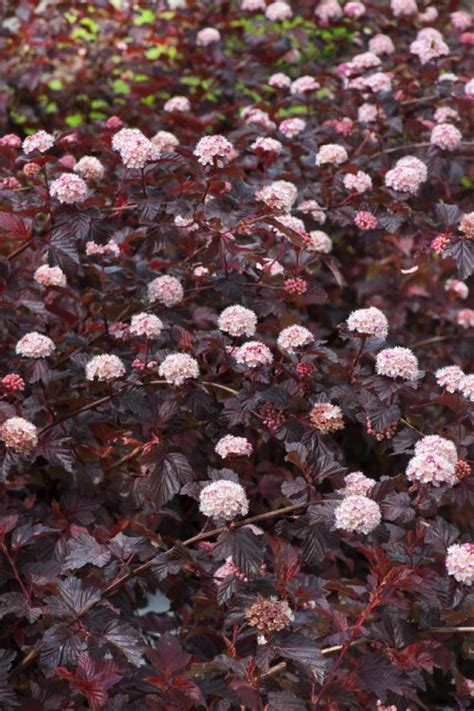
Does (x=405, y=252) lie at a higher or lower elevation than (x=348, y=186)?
lower

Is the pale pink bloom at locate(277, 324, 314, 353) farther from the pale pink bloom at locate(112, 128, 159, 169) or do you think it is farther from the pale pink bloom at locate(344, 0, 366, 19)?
the pale pink bloom at locate(344, 0, 366, 19)

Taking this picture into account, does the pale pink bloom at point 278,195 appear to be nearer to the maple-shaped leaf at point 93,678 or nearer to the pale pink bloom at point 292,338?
the pale pink bloom at point 292,338

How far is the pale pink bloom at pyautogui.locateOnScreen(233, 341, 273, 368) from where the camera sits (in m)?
1.95

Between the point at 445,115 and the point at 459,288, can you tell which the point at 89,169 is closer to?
the point at 445,115

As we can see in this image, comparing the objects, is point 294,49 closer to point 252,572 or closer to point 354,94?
point 354,94

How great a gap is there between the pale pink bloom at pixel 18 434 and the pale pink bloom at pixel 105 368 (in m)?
0.19

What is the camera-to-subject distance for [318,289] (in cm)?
225

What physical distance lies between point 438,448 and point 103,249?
3.32ft

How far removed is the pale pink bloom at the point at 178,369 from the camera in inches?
77.8

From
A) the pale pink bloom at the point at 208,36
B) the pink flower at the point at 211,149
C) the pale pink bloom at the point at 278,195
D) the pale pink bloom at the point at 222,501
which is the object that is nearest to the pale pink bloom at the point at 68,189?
the pink flower at the point at 211,149

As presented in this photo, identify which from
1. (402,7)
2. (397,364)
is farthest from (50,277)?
(402,7)

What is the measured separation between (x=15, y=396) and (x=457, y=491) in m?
0.90

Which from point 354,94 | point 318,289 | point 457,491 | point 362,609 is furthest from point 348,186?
point 362,609

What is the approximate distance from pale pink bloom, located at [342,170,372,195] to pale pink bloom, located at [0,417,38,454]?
3.43 ft
